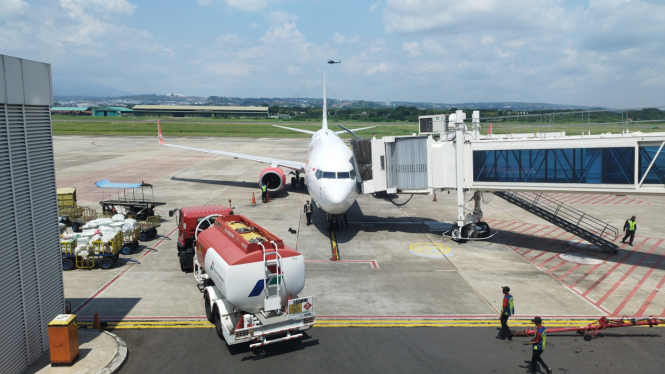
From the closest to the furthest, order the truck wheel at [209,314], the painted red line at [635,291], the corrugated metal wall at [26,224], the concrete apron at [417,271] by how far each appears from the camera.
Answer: the corrugated metal wall at [26,224]
the truck wheel at [209,314]
the painted red line at [635,291]
the concrete apron at [417,271]

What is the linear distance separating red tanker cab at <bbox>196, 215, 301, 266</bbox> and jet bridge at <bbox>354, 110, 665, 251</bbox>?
12.4 meters

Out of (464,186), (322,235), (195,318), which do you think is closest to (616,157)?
(464,186)

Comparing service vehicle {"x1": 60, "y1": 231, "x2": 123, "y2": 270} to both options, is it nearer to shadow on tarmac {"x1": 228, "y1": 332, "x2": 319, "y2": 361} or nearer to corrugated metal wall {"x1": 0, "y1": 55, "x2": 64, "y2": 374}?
corrugated metal wall {"x1": 0, "y1": 55, "x2": 64, "y2": 374}

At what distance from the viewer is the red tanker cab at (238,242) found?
1366cm

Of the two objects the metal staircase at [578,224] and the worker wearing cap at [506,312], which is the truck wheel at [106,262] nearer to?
the worker wearing cap at [506,312]

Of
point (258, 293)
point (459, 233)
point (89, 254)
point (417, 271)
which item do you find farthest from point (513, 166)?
point (89, 254)

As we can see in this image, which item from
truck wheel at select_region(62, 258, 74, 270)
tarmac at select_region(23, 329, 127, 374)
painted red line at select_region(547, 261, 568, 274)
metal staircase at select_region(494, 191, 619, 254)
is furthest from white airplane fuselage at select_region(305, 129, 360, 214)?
tarmac at select_region(23, 329, 127, 374)

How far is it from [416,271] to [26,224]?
50.7 feet

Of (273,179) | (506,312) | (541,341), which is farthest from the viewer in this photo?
(273,179)

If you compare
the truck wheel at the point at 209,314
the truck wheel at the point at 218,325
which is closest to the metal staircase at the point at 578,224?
the truck wheel at the point at 209,314

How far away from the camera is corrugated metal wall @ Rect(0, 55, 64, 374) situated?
12.3 metres

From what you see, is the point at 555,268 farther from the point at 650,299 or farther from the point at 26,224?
the point at 26,224

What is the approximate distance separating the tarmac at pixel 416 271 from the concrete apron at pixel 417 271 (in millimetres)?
54

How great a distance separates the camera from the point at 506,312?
14.7 meters
